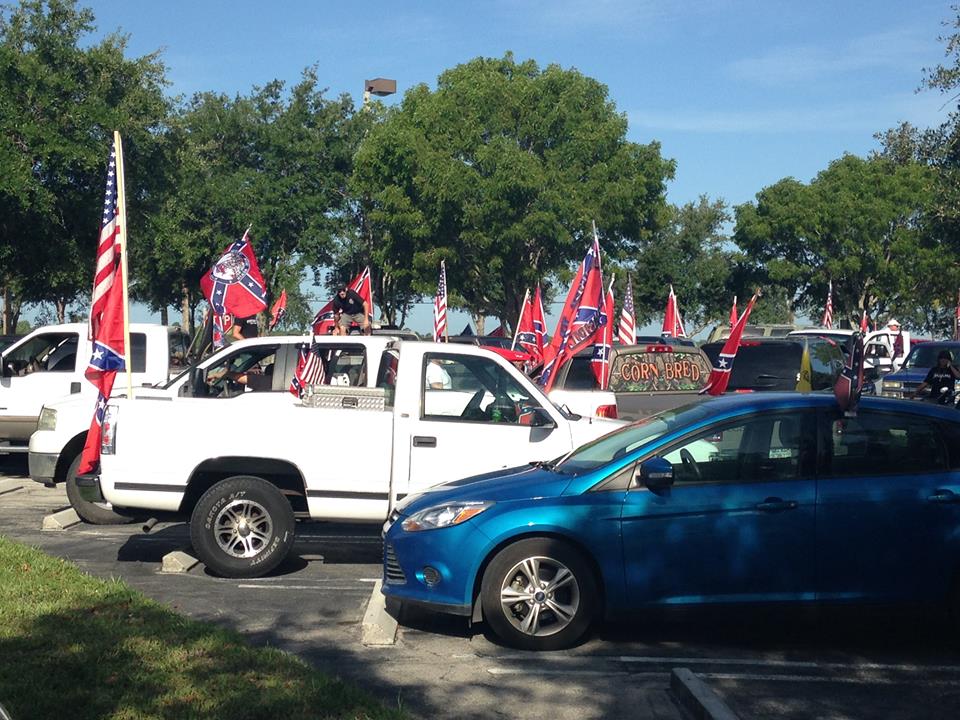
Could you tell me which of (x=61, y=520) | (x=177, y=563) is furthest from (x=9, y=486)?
(x=177, y=563)

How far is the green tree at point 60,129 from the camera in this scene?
90.7 feet

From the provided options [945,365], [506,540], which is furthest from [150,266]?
[506,540]

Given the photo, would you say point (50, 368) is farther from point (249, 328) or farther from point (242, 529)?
point (242, 529)

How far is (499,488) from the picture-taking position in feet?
25.5

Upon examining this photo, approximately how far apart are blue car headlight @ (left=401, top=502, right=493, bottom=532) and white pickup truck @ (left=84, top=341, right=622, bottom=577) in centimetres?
185

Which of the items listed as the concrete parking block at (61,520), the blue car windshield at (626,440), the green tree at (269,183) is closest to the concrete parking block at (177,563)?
the concrete parking block at (61,520)

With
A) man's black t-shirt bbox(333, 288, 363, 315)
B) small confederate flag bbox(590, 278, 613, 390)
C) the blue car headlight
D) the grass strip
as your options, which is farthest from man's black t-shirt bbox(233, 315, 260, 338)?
the blue car headlight

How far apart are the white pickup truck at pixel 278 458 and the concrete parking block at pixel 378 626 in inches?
56.9

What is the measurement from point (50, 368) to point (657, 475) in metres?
11.1

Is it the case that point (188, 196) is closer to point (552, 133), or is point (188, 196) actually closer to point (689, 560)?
point (552, 133)

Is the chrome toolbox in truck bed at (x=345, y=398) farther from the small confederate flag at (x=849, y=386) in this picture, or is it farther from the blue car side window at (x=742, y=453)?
the small confederate flag at (x=849, y=386)

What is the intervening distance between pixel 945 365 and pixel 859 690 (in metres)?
15.0

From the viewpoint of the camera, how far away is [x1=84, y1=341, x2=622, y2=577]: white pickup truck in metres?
9.69

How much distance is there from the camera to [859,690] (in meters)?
6.73
